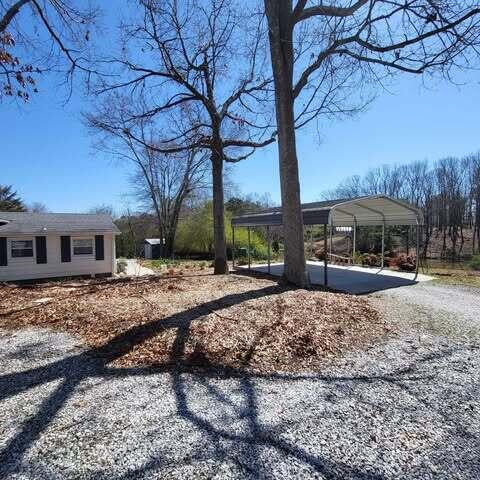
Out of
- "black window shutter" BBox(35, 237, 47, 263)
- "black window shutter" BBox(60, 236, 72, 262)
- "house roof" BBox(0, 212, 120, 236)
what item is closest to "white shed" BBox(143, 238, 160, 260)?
"house roof" BBox(0, 212, 120, 236)

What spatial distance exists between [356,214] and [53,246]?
1371 centimetres

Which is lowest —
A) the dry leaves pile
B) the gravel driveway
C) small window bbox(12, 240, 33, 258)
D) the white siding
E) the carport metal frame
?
the gravel driveway

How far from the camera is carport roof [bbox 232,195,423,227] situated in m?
10.3

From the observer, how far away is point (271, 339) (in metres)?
4.79

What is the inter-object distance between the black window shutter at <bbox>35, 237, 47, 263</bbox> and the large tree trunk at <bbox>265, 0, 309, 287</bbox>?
37.7 feet

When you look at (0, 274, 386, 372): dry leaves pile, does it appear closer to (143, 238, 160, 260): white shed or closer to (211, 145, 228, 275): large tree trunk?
(211, 145, 228, 275): large tree trunk

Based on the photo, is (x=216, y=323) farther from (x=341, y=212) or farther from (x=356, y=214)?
(x=356, y=214)

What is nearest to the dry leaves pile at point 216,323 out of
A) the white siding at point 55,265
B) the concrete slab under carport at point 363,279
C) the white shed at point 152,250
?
the concrete slab under carport at point 363,279

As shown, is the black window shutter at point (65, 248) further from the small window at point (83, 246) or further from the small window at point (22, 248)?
the small window at point (22, 248)

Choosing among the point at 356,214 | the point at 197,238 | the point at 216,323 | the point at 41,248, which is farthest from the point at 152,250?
the point at 216,323

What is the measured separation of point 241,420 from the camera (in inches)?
114

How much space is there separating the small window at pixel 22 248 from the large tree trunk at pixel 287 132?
38.7 ft

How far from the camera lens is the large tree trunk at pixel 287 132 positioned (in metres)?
8.52

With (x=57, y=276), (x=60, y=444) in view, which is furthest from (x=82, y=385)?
(x=57, y=276)
